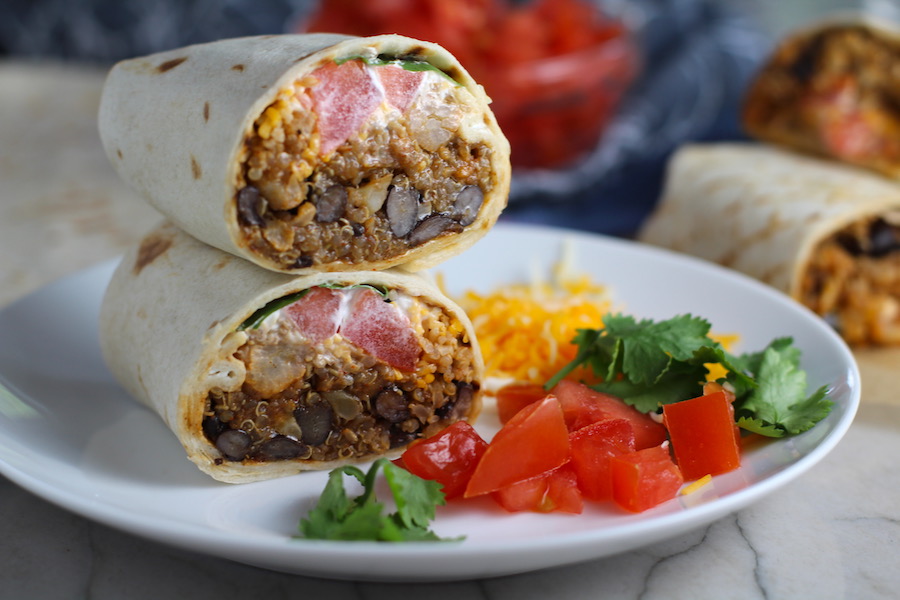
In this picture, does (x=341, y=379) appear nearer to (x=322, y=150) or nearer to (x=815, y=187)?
(x=322, y=150)

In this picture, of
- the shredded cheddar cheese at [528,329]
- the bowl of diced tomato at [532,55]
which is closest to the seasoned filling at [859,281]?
the shredded cheddar cheese at [528,329]

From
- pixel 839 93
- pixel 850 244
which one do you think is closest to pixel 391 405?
pixel 850 244

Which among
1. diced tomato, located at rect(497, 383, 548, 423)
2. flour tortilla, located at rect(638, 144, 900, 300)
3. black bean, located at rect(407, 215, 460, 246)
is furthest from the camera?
flour tortilla, located at rect(638, 144, 900, 300)

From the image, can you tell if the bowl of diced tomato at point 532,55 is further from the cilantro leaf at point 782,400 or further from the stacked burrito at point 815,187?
the cilantro leaf at point 782,400

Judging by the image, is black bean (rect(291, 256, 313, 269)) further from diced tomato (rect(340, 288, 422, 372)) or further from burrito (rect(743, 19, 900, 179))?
burrito (rect(743, 19, 900, 179))

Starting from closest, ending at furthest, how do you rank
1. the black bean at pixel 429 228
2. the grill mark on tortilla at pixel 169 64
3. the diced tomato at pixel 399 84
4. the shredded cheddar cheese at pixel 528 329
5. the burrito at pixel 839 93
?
the diced tomato at pixel 399 84 → the black bean at pixel 429 228 → the grill mark on tortilla at pixel 169 64 → the shredded cheddar cheese at pixel 528 329 → the burrito at pixel 839 93

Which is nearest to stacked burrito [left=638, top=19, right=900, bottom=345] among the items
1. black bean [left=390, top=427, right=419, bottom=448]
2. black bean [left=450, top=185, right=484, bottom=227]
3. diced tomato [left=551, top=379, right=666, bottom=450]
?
diced tomato [left=551, top=379, right=666, bottom=450]
